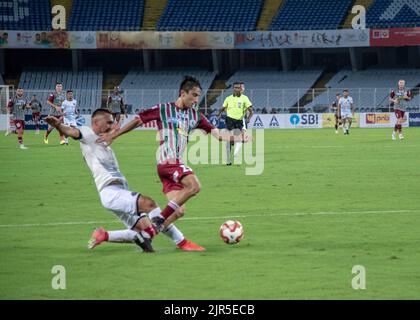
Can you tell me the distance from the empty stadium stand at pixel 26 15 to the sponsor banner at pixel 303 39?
13694 mm

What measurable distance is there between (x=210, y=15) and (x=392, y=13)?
13151mm

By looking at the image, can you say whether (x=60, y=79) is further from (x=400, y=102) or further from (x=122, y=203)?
(x=122, y=203)

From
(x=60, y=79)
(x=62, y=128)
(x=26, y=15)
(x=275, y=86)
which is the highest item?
(x=26, y=15)

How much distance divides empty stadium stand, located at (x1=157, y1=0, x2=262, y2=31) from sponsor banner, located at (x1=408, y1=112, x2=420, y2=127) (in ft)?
47.5

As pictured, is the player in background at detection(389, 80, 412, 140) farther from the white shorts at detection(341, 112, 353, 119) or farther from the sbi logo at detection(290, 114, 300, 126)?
the sbi logo at detection(290, 114, 300, 126)

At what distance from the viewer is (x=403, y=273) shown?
1084cm

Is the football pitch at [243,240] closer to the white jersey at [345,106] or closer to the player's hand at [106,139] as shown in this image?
the player's hand at [106,139]

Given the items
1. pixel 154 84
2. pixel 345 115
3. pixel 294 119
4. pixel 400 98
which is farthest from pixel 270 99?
pixel 400 98

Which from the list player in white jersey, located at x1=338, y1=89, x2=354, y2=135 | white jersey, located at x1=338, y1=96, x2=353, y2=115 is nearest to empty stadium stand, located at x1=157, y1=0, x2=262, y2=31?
player in white jersey, located at x1=338, y1=89, x2=354, y2=135

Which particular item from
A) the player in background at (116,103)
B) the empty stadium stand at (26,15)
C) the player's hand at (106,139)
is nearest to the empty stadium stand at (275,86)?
the empty stadium stand at (26,15)

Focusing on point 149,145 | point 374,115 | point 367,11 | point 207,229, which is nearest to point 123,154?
point 149,145

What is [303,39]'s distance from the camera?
69938mm

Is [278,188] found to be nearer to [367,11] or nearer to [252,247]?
[252,247]

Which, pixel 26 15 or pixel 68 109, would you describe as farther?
pixel 26 15
